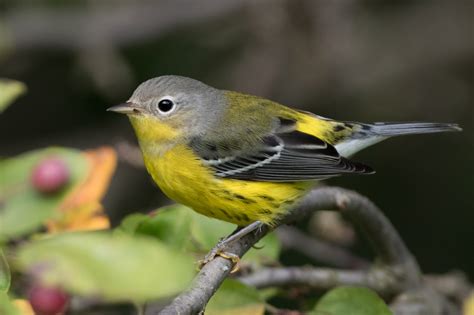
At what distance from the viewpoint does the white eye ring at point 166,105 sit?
3182 millimetres

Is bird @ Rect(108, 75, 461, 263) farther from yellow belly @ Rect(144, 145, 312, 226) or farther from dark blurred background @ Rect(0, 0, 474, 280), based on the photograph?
dark blurred background @ Rect(0, 0, 474, 280)

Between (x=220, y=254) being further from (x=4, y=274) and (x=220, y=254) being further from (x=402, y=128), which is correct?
(x=402, y=128)

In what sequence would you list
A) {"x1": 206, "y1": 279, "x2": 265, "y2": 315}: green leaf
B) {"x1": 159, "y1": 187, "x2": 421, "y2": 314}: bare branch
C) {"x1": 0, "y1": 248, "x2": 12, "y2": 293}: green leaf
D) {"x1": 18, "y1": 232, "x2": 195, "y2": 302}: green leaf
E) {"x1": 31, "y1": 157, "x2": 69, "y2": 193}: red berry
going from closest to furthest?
1. {"x1": 18, "y1": 232, "x2": 195, "y2": 302}: green leaf
2. {"x1": 0, "y1": 248, "x2": 12, "y2": 293}: green leaf
3. {"x1": 31, "y1": 157, "x2": 69, "y2": 193}: red berry
4. {"x1": 206, "y1": 279, "x2": 265, "y2": 315}: green leaf
5. {"x1": 159, "y1": 187, "x2": 421, "y2": 314}: bare branch

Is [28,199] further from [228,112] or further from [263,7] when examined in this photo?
[263,7]

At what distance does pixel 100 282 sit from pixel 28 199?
1.04 m

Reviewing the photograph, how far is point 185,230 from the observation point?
6.91 feet

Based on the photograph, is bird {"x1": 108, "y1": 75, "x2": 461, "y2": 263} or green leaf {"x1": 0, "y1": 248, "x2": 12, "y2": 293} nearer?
green leaf {"x1": 0, "y1": 248, "x2": 12, "y2": 293}

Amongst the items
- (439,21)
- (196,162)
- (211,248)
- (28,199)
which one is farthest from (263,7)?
(28,199)

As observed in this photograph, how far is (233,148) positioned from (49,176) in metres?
1.45

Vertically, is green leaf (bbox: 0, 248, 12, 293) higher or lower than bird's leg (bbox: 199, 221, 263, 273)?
higher

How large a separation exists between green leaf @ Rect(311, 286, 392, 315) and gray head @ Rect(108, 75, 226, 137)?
1.23m

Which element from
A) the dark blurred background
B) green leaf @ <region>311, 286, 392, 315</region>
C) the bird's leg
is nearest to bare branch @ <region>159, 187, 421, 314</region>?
the bird's leg

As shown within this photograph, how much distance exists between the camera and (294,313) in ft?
7.09

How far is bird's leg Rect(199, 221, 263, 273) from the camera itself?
7.31 ft
